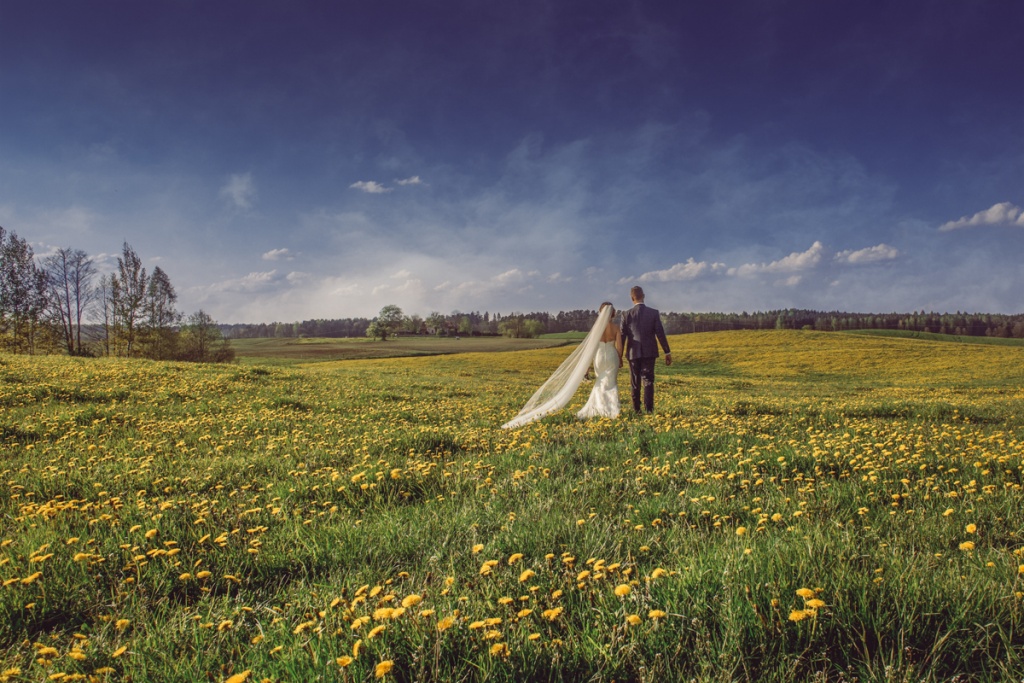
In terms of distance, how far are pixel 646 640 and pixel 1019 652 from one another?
5.02ft

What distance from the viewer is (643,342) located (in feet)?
41.4

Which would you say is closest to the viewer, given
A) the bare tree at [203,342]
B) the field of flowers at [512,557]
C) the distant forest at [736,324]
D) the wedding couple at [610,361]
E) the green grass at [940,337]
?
the field of flowers at [512,557]

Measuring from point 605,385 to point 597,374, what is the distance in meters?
0.42

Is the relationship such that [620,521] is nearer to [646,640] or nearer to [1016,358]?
[646,640]

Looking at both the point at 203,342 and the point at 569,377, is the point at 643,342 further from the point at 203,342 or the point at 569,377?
the point at 203,342

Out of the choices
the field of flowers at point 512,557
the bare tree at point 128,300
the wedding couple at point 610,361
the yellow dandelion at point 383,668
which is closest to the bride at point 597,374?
the wedding couple at point 610,361

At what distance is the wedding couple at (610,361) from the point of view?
12.6 m

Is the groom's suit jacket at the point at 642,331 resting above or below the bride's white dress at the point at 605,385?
above

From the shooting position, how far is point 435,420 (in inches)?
448

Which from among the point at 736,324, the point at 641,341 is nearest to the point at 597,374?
the point at 641,341

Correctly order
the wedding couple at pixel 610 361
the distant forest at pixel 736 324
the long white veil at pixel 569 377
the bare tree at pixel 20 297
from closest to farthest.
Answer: the long white veil at pixel 569 377 < the wedding couple at pixel 610 361 < the bare tree at pixel 20 297 < the distant forest at pixel 736 324

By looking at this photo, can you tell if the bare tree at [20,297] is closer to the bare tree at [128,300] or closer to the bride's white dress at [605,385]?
the bare tree at [128,300]

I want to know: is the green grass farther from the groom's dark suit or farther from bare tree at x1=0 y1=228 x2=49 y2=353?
bare tree at x1=0 y1=228 x2=49 y2=353

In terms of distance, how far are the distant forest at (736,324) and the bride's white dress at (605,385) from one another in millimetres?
62921
